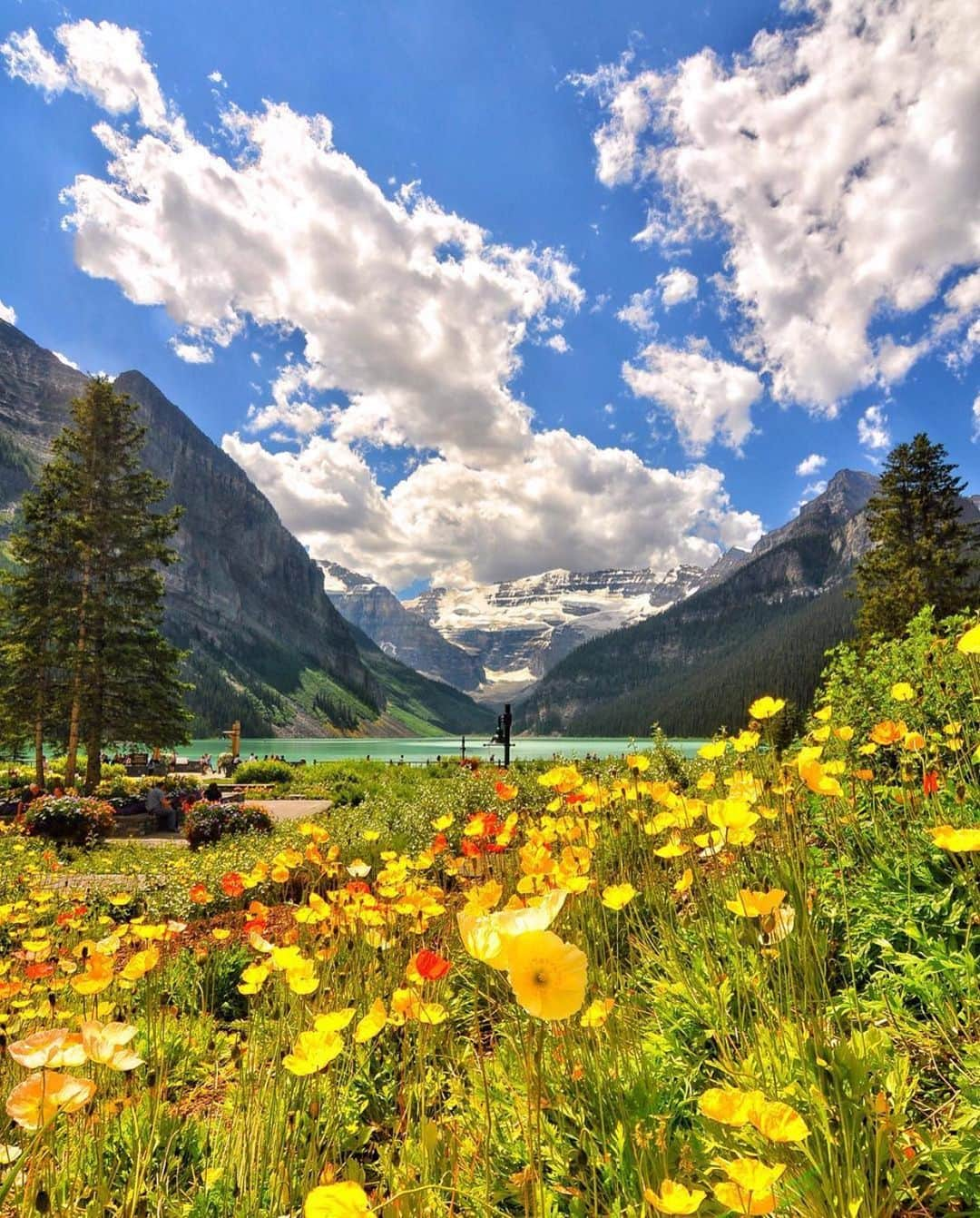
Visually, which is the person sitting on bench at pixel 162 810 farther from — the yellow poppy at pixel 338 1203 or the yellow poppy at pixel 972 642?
the yellow poppy at pixel 972 642

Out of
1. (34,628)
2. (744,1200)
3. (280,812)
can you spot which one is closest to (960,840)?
(744,1200)

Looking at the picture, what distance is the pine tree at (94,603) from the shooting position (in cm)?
1858

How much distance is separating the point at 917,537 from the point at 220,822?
25.7 meters

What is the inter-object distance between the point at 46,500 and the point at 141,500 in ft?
8.85

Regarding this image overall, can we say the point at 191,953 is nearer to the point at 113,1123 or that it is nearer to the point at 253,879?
the point at 253,879

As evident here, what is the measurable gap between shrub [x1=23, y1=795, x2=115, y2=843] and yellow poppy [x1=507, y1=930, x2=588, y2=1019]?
14215mm

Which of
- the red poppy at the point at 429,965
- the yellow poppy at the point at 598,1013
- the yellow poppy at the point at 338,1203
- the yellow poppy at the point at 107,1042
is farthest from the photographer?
the yellow poppy at the point at 598,1013

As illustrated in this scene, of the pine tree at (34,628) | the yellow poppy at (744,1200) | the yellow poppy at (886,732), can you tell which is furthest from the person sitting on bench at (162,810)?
the yellow poppy at (744,1200)

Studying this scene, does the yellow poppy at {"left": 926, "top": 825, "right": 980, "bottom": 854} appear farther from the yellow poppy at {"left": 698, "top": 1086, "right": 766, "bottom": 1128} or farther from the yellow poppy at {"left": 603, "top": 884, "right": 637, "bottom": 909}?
the yellow poppy at {"left": 603, "top": 884, "right": 637, "bottom": 909}

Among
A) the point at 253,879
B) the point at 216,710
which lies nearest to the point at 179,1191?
the point at 253,879

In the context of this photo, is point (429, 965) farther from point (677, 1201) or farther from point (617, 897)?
point (677, 1201)

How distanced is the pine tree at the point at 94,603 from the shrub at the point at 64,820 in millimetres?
6342

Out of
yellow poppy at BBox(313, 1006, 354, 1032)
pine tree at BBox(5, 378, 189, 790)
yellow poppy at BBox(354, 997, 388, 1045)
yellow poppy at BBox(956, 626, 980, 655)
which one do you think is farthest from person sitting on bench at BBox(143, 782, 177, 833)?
yellow poppy at BBox(956, 626, 980, 655)

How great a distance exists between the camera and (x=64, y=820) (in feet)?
39.6
